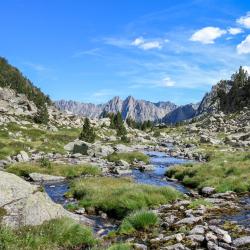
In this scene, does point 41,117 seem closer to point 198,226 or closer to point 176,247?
point 198,226

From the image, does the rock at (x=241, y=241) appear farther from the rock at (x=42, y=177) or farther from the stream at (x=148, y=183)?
the rock at (x=42, y=177)

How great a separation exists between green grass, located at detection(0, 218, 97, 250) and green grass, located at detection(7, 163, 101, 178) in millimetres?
24168

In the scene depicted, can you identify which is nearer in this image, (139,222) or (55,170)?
(139,222)

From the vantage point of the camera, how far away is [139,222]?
18.8m

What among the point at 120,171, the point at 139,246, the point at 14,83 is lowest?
the point at 139,246

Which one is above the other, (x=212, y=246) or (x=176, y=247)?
(x=212, y=246)

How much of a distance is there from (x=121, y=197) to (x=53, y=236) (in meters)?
9.31

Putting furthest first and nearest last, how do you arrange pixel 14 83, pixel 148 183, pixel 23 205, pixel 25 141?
pixel 14 83, pixel 25 141, pixel 148 183, pixel 23 205

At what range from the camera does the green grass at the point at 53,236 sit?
13.8 meters

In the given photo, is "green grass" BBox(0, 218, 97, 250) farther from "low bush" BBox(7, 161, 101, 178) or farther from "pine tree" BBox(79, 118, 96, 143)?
"pine tree" BBox(79, 118, 96, 143)

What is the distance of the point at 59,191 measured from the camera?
32719mm

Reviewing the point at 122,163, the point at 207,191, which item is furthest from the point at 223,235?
the point at 122,163

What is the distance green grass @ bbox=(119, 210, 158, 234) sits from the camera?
18.6m

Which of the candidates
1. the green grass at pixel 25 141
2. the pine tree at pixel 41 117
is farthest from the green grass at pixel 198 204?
the pine tree at pixel 41 117
